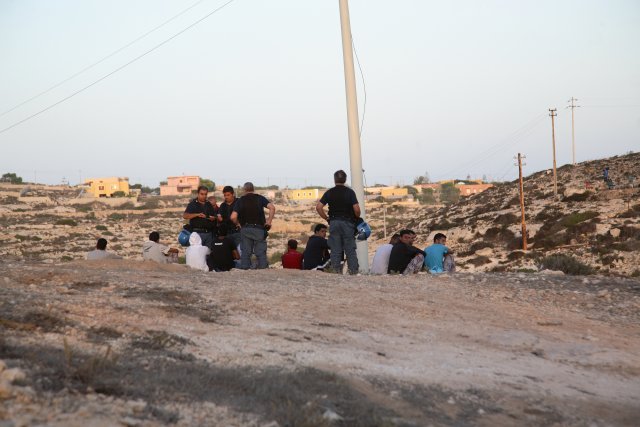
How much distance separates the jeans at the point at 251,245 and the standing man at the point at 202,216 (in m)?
1.03

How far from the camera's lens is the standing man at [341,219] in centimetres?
1148

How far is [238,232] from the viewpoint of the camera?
12547 millimetres

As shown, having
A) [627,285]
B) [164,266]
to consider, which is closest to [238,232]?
[164,266]

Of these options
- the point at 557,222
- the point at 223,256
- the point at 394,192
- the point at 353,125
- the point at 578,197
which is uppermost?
the point at 394,192

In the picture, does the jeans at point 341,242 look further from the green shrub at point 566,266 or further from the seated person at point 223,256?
the green shrub at point 566,266

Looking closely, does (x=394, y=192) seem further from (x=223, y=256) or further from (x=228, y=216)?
(x=223, y=256)

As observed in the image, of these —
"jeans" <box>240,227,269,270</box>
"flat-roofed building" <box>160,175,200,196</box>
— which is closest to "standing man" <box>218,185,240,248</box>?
"jeans" <box>240,227,269,270</box>

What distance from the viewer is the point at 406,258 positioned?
11672mm

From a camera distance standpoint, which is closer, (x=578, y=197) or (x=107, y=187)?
(x=578, y=197)

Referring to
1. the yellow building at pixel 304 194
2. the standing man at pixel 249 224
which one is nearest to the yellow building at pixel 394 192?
the yellow building at pixel 304 194

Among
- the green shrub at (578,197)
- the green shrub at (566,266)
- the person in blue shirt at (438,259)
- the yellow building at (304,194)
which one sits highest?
the yellow building at (304,194)

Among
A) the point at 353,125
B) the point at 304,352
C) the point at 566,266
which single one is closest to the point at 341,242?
the point at 353,125

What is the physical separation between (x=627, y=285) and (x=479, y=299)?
2.46 metres

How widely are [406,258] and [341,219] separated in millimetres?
1222
